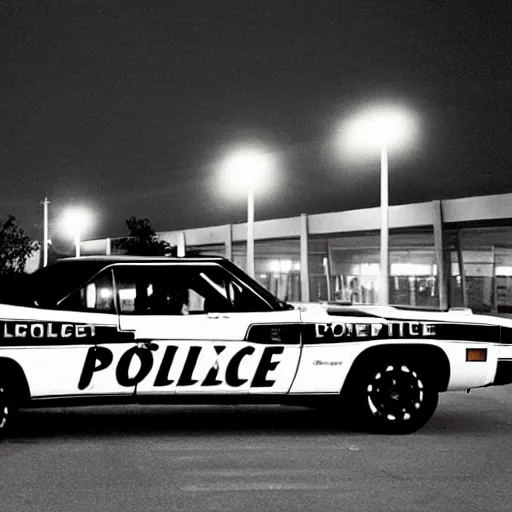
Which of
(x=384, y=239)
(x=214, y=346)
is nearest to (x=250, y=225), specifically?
(x=384, y=239)

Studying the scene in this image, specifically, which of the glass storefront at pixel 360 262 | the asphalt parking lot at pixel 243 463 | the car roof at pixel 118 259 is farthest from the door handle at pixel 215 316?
the glass storefront at pixel 360 262

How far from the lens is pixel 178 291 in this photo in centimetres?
1080

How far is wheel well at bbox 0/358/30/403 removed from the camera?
10.0 meters

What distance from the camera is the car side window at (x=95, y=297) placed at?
33.8 feet

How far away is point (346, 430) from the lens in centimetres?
1136

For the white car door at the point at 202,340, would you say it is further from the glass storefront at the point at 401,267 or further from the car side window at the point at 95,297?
the glass storefront at the point at 401,267

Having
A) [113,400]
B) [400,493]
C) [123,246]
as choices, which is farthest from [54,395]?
[123,246]

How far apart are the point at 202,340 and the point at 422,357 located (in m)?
2.15

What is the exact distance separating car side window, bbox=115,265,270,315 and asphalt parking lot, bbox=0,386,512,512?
1.19 metres

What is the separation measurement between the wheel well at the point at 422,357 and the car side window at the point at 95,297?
237 cm

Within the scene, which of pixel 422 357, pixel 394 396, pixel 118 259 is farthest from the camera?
pixel 422 357

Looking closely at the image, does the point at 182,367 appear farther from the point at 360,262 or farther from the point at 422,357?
the point at 360,262

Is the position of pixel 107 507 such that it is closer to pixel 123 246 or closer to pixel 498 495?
pixel 498 495

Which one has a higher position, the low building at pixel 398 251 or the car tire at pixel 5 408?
the low building at pixel 398 251
